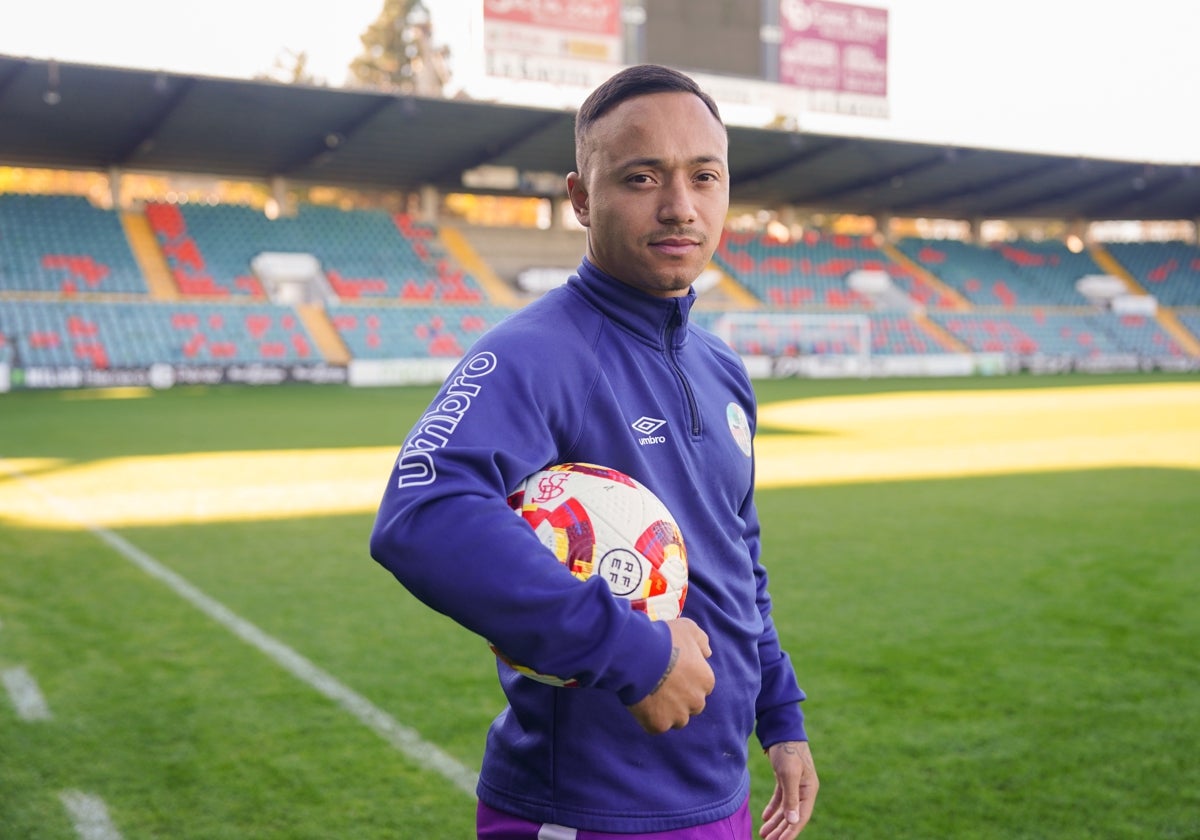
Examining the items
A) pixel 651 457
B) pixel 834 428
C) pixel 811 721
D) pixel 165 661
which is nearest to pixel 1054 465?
pixel 834 428

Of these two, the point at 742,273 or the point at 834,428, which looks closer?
the point at 834,428

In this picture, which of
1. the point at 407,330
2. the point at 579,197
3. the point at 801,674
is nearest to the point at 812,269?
the point at 407,330

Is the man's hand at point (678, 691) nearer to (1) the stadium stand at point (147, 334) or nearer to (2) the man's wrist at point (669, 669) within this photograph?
(2) the man's wrist at point (669, 669)

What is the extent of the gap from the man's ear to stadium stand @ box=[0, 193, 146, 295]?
31.7m

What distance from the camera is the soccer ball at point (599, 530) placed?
64.4 inches

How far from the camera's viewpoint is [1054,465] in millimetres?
12859

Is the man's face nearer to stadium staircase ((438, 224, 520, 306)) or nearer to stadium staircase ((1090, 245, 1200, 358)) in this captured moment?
stadium staircase ((438, 224, 520, 306))

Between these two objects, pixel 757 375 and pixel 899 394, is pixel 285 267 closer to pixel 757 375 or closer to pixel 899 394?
pixel 757 375

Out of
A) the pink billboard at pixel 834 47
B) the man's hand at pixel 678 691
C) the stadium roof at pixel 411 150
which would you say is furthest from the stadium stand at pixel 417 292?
the man's hand at pixel 678 691

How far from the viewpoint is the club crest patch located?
195 cm

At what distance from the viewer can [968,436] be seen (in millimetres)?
16266

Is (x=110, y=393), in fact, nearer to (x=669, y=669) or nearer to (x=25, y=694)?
(x=25, y=694)

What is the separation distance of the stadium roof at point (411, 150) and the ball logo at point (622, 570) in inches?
1097

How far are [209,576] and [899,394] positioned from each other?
21.4m
